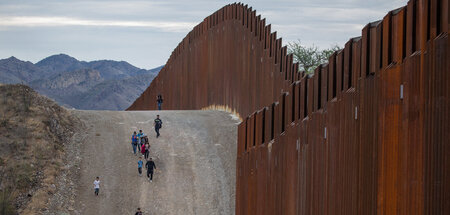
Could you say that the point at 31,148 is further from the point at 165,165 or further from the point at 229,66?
the point at 229,66

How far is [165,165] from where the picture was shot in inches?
1277

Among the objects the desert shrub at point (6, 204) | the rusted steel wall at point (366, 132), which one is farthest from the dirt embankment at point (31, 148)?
the rusted steel wall at point (366, 132)

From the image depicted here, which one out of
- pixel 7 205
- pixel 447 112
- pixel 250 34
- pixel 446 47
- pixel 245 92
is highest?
pixel 250 34

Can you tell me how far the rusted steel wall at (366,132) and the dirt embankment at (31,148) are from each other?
10685 millimetres

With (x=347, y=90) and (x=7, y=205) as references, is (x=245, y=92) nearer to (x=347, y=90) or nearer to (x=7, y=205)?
(x=7, y=205)

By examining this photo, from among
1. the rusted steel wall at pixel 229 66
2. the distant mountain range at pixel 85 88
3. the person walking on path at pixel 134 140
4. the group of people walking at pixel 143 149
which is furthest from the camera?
the distant mountain range at pixel 85 88

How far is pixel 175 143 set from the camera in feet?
114

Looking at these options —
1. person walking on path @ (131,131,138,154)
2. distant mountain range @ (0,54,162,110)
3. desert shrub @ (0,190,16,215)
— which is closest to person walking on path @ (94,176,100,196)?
desert shrub @ (0,190,16,215)

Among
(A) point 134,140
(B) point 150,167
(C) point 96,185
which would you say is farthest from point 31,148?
(B) point 150,167

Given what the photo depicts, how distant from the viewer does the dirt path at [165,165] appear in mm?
29406

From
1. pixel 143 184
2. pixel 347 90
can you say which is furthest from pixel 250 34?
pixel 347 90

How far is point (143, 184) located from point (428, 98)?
70.4 ft

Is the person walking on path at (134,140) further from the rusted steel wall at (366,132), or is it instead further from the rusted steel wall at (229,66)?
the rusted steel wall at (366,132)

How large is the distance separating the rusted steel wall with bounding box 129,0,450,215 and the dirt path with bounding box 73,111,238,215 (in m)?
8.42
